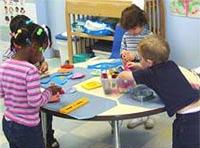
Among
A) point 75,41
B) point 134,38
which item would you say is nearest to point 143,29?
point 134,38

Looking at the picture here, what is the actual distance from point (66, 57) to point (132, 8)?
1898mm

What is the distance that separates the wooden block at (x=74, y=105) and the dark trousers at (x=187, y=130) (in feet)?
1.55

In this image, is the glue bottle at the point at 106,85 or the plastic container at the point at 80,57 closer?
the glue bottle at the point at 106,85

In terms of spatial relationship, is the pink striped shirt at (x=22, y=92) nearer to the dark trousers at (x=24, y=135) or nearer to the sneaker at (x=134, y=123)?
the dark trousers at (x=24, y=135)

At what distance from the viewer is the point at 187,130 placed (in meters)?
1.94

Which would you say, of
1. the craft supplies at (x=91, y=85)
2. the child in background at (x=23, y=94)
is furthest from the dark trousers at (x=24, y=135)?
the craft supplies at (x=91, y=85)

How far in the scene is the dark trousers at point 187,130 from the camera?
6.31ft

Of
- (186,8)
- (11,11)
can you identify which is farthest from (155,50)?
(11,11)

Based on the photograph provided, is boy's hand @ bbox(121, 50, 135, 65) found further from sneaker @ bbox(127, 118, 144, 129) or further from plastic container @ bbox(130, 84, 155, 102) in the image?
sneaker @ bbox(127, 118, 144, 129)

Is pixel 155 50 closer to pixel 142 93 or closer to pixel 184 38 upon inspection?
pixel 142 93

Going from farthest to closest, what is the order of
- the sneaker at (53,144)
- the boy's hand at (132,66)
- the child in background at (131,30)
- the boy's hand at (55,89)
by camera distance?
the sneaker at (53,144) < the child in background at (131,30) < the boy's hand at (132,66) < the boy's hand at (55,89)

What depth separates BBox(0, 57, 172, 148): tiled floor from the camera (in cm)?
271

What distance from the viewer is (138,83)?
1933mm

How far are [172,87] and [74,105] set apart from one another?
0.49 metres
